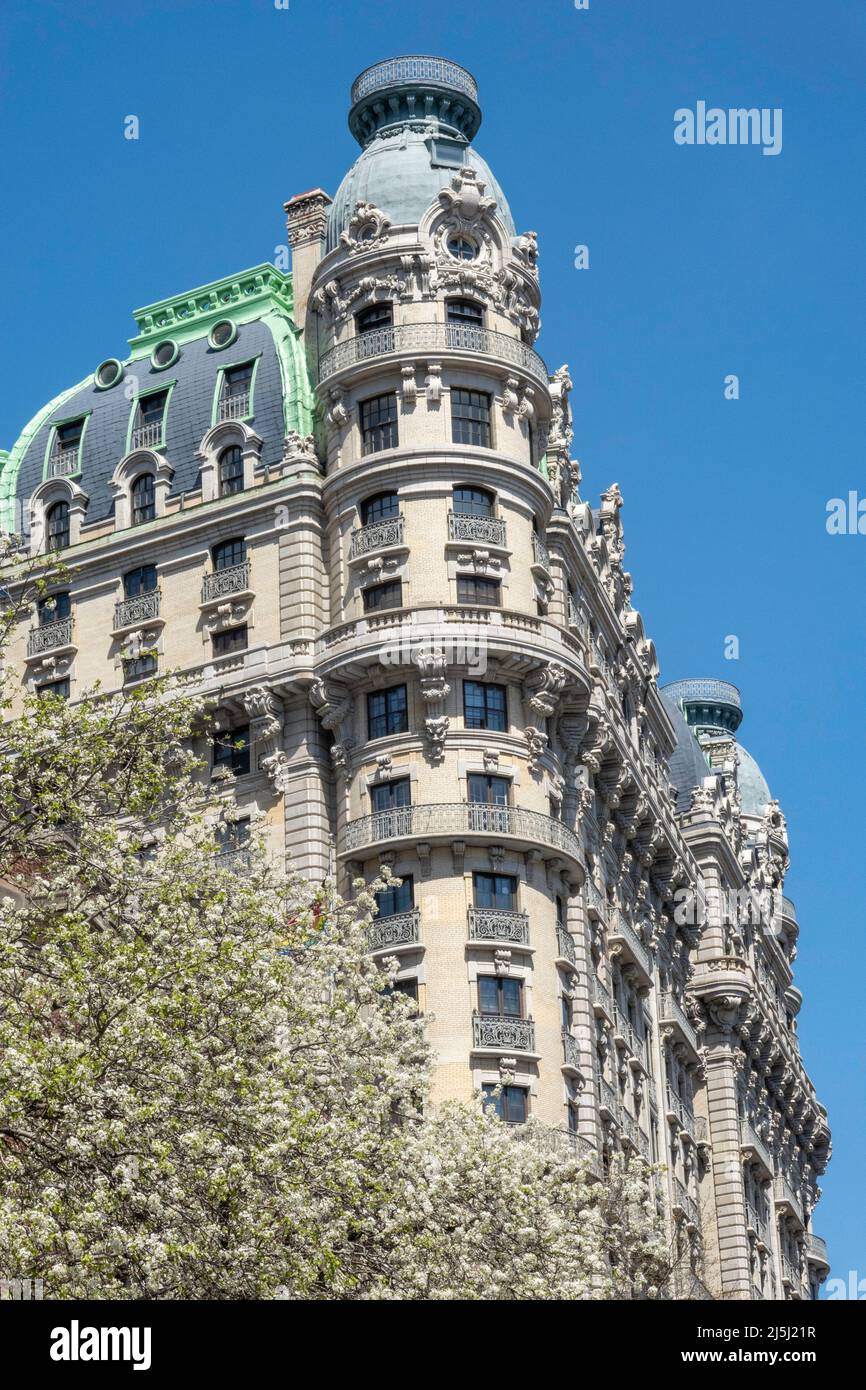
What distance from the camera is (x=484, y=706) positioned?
72.8 m

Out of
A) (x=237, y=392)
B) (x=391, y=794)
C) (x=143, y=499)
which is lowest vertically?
(x=391, y=794)

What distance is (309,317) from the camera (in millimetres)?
82188

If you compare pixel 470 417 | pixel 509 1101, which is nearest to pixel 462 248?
pixel 470 417

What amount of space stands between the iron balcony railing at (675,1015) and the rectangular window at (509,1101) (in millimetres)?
23008

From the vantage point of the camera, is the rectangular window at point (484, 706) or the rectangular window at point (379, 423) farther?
the rectangular window at point (379, 423)

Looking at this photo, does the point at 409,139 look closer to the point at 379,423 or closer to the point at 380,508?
the point at 379,423

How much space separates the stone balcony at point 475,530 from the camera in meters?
74.1

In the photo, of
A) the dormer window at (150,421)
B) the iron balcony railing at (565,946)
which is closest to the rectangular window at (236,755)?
the iron balcony railing at (565,946)

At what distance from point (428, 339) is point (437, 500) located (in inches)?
233

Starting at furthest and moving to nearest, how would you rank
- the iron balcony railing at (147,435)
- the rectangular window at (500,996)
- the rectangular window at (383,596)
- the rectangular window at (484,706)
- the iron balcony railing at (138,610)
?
the iron balcony railing at (147,435) → the iron balcony railing at (138,610) → the rectangular window at (383,596) → the rectangular window at (484,706) → the rectangular window at (500,996)

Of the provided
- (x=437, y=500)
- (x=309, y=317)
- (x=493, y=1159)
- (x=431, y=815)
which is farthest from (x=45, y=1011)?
(x=309, y=317)

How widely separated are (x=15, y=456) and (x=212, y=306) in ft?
32.3

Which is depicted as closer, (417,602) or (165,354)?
(417,602)

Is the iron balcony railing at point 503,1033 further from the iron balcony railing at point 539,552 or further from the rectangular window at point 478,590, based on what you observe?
the iron balcony railing at point 539,552
